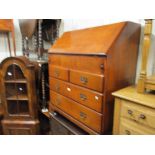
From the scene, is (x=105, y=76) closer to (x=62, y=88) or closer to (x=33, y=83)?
(x=62, y=88)

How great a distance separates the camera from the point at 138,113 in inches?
34.9

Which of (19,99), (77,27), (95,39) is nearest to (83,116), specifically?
(95,39)

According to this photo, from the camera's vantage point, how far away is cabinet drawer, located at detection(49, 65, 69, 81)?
1.37 meters

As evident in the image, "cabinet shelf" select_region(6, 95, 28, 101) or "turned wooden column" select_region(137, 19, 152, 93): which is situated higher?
"turned wooden column" select_region(137, 19, 152, 93)

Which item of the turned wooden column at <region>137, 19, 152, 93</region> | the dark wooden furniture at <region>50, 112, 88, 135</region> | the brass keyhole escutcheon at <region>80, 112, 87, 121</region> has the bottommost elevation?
the dark wooden furniture at <region>50, 112, 88, 135</region>

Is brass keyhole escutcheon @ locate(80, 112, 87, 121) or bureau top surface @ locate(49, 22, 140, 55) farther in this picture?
brass keyhole escutcheon @ locate(80, 112, 87, 121)

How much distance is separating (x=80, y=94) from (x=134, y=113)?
49cm

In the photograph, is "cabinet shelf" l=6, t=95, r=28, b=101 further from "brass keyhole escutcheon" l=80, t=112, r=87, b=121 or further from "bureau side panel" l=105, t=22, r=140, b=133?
"bureau side panel" l=105, t=22, r=140, b=133

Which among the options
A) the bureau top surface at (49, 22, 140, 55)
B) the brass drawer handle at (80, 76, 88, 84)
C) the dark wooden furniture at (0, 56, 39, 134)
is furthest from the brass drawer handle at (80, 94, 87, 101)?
the dark wooden furniture at (0, 56, 39, 134)

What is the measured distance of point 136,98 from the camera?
910 millimetres

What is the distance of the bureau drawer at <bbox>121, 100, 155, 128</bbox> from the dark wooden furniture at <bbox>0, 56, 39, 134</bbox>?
131 centimetres

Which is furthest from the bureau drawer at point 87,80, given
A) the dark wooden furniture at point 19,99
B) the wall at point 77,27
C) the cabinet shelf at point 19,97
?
the cabinet shelf at point 19,97

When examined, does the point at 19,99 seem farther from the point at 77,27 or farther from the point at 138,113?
the point at 138,113
